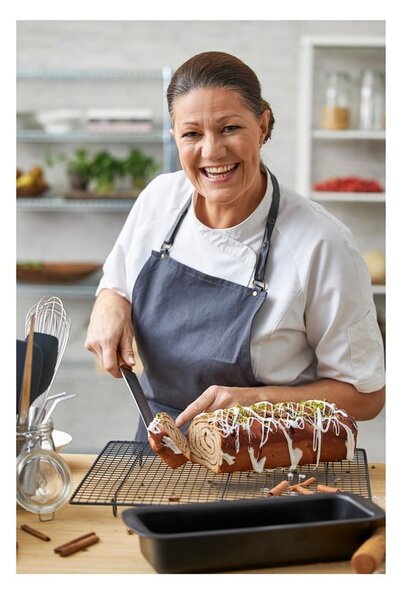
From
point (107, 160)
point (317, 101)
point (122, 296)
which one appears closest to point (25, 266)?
point (107, 160)

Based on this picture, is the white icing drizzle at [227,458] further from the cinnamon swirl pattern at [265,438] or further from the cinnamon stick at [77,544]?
the cinnamon stick at [77,544]

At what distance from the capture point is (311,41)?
3.68 metres

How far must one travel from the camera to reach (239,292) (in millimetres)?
1632

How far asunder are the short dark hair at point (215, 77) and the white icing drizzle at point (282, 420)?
0.57 meters

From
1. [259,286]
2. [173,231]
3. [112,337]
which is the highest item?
[173,231]

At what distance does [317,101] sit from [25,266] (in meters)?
1.61

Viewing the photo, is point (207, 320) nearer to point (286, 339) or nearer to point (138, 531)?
point (286, 339)

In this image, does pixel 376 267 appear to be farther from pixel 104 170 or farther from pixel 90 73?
pixel 90 73

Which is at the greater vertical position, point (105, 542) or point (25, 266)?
point (25, 266)

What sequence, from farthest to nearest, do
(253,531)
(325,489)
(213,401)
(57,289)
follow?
(57,289), (213,401), (325,489), (253,531)

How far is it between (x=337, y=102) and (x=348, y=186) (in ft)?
1.30

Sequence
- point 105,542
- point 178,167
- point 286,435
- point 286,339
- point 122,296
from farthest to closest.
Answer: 1. point 178,167
2. point 122,296
3. point 286,339
4. point 286,435
5. point 105,542

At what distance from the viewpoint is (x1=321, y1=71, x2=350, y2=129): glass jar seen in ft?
12.2

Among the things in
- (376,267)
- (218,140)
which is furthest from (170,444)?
(376,267)
